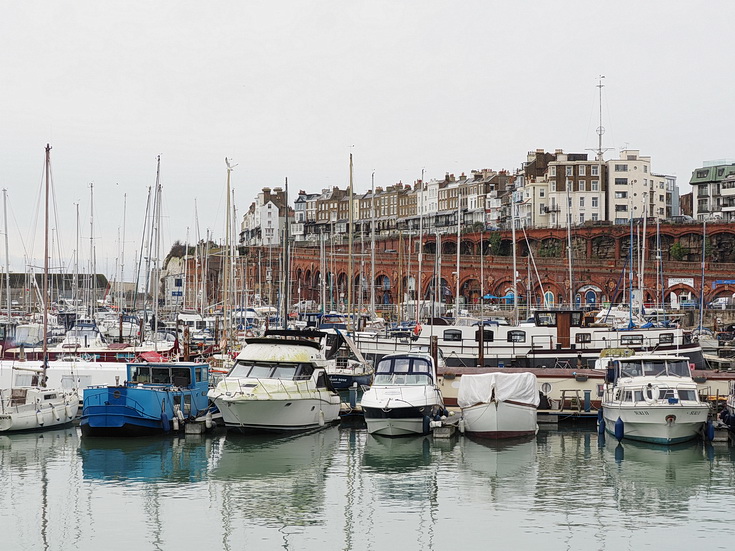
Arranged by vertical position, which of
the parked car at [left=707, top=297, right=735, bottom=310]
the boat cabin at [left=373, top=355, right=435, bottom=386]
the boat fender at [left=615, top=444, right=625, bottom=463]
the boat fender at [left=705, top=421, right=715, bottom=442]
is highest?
the parked car at [left=707, top=297, right=735, bottom=310]

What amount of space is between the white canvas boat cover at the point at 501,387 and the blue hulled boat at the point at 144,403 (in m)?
10.2

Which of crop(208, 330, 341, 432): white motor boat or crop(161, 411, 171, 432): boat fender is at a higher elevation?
crop(208, 330, 341, 432): white motor boat

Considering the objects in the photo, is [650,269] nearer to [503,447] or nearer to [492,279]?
[492,279]

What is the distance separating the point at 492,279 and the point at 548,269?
6517mm

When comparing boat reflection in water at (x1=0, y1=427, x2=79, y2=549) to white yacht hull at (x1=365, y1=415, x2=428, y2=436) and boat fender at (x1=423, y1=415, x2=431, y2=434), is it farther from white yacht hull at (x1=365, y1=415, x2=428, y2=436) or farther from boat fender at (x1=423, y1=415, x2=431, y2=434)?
boat fender at (x1=423, y1=415, x2=431, y2=434)

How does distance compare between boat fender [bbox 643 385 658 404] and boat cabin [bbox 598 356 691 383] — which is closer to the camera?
boat fender [bbox 643 385 658 404]

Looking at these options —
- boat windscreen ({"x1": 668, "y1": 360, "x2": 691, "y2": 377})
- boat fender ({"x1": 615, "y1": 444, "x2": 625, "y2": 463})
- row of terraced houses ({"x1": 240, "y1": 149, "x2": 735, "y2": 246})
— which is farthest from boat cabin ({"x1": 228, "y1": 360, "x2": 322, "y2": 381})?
row of terraced houses ({"x1": 240, "y1": 149, "x2": 735, "y2": 246})

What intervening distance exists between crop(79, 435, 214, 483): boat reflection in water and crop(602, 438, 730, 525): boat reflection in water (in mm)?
12062

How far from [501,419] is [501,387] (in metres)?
1.10

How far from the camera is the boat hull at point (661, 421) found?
32.3 m

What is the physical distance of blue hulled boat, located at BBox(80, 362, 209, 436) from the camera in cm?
3422

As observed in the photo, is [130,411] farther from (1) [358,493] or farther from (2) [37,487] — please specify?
(1) [358,493]

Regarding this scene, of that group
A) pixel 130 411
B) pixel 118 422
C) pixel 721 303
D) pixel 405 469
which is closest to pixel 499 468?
pixel 405 469

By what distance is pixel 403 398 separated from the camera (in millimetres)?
34250
